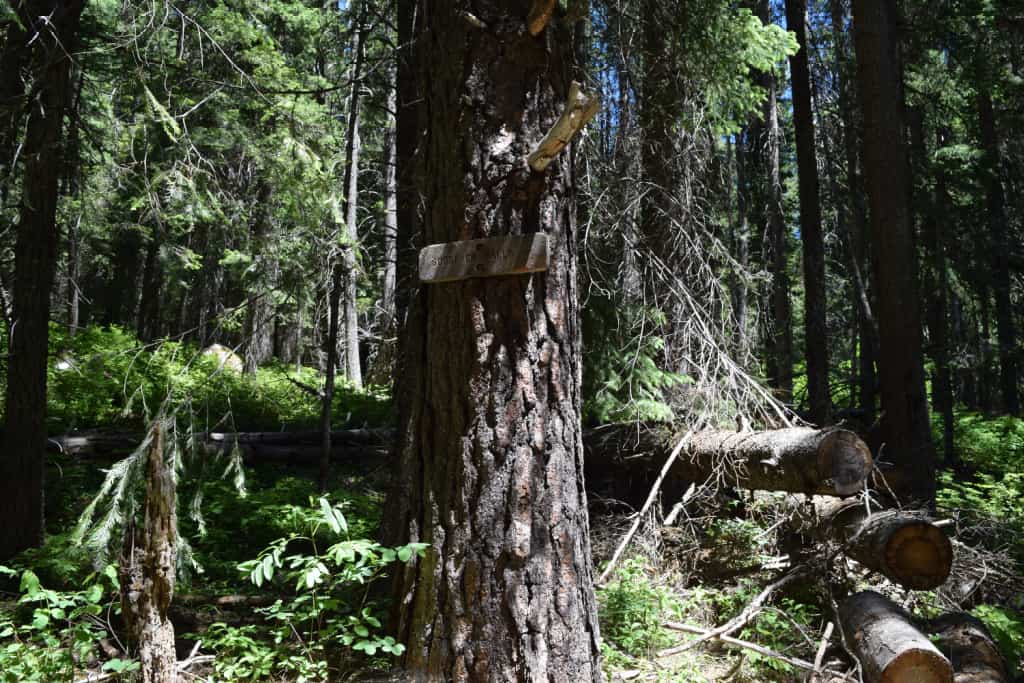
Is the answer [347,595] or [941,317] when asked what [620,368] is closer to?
[347,595]

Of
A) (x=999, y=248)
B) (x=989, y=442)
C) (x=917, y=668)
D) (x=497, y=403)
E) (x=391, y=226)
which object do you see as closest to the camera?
(x=497, y=403)

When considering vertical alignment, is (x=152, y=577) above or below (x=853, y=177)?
below

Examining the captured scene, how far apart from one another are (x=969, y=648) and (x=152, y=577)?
490 cm

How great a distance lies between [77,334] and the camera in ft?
48.8

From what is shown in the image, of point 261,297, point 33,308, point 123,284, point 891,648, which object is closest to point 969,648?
point 891,648

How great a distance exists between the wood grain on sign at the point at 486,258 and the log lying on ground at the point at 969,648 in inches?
147

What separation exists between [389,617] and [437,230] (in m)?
1.95

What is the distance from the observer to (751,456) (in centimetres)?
636

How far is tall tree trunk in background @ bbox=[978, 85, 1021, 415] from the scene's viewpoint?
658 inches

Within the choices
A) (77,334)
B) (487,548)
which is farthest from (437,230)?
(77,334)

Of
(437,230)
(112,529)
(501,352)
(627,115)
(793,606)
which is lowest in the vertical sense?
(793,606)

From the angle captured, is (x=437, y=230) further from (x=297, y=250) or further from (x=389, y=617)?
(x=297, y=250)

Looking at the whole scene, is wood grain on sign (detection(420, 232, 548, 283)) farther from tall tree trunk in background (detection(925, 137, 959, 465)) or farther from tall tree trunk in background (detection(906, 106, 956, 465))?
tall tree trunk in background (detection(906, 106, 956, 465))

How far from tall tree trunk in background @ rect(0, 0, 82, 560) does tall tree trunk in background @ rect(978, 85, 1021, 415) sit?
1667cm
